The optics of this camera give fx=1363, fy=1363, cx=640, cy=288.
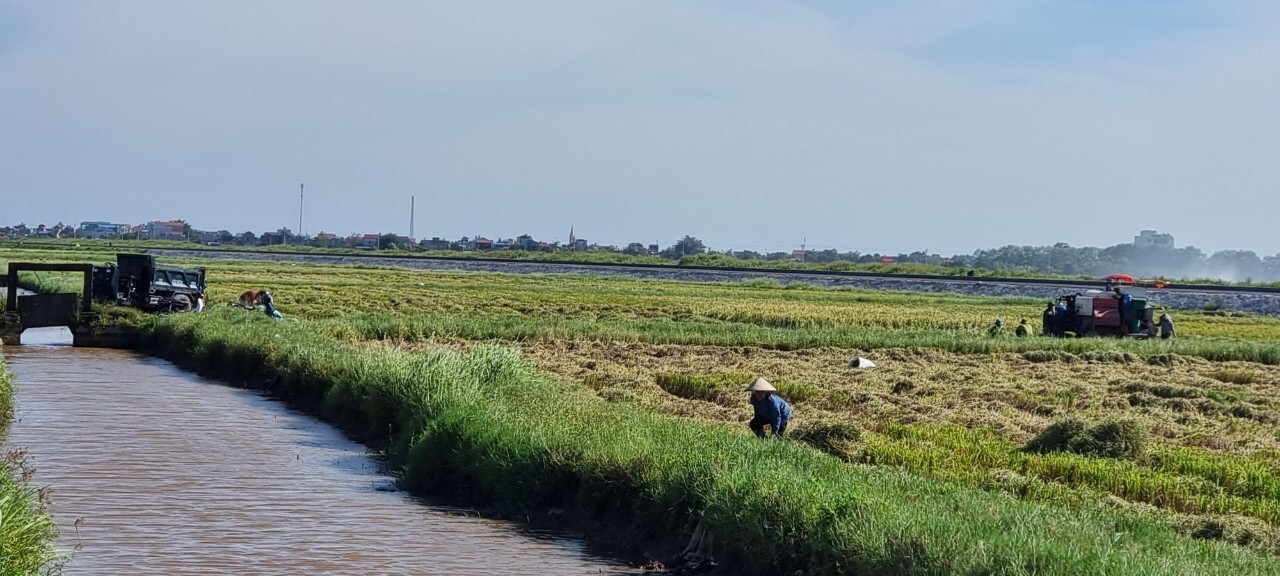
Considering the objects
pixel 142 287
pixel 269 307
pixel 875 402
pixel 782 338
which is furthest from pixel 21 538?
pixel 142 287

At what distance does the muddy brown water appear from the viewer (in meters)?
10.9

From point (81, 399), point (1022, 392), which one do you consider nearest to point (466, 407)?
point (81, 399)

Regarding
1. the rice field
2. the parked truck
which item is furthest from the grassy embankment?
the parked truck

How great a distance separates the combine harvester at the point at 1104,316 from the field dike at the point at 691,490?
2358 centimetres

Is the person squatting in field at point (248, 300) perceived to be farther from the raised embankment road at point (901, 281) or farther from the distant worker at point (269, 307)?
the raised embankment road at point (901, 281)

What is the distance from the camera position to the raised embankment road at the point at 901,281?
69375 mm

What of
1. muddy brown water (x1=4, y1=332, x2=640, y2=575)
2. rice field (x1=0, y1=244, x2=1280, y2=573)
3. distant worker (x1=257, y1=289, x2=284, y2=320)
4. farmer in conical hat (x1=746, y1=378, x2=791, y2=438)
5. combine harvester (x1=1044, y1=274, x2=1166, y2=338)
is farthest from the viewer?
combine harvester (x1=1044, y1=274, x2=1166, y2=338)

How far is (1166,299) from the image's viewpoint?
6981cm

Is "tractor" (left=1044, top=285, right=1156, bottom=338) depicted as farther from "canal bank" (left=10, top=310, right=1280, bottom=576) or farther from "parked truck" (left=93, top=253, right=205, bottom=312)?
"parked truck" (left=93, top=253, right=205, bottom=312)

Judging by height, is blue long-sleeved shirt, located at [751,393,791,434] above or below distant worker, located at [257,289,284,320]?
above

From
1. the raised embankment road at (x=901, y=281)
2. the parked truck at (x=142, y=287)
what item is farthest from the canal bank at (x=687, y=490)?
the raised embankment road at (x=901, y=281)

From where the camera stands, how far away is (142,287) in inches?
1342

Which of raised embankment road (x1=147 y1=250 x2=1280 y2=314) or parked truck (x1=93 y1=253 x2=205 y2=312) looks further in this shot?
raised embankment road (x1=147 y1=250 x2=1280 y2=314)

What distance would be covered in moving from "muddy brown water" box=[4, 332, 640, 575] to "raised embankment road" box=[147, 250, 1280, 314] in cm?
5493
